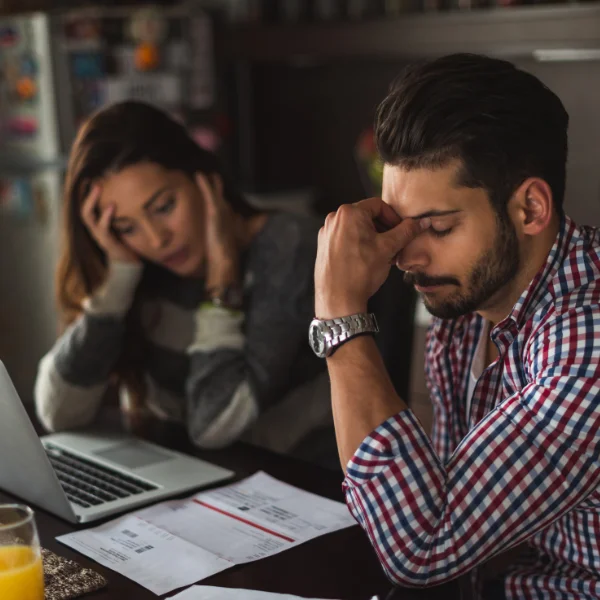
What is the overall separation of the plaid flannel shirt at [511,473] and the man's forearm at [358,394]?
19mm

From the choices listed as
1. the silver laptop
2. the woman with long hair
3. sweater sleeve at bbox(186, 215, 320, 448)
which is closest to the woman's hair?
the woman with long hair

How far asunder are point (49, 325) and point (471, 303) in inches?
108

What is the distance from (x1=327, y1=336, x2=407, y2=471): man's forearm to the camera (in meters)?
1.11

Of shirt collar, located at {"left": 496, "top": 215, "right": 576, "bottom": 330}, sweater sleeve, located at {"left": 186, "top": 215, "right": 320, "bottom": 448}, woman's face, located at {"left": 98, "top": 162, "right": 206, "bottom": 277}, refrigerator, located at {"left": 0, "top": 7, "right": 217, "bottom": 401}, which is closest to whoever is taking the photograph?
shirt collar, located at {"left": 496, "top": 215, "right": 576, "bottom": 330}

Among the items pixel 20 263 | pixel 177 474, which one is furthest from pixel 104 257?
pixel 20 263

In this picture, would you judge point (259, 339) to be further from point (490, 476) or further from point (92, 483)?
point (490, 476)

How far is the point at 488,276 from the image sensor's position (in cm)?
118

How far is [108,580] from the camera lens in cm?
112

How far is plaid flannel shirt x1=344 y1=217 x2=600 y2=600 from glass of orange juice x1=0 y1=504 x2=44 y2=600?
1.15 feet

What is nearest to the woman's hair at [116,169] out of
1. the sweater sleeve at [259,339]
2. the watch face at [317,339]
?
the sweater sleeve at [259,339]

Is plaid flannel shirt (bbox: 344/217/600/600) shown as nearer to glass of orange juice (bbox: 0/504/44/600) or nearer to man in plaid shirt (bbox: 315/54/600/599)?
man in plaid shirt (bbox: 315/54/600/599)

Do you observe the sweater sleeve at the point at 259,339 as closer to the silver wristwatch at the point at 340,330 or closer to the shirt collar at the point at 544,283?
the silver wristwatch at the point at 340,330

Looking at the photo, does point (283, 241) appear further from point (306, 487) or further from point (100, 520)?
point (100, 520)

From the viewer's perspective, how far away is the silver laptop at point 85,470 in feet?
4.07
